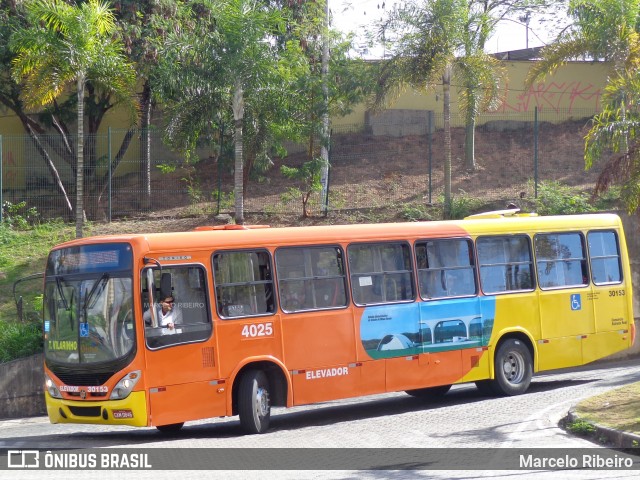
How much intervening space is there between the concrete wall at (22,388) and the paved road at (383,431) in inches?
16.1

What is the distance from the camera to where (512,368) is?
15961 millimetres

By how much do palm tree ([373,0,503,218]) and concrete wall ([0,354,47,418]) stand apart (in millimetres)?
12196

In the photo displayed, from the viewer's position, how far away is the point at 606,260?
1750 centimetres

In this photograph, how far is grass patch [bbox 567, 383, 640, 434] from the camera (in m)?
10.9

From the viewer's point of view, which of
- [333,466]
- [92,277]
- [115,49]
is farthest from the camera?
[115,49]

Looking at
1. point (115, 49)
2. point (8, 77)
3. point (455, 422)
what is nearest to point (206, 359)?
point (455, 422)

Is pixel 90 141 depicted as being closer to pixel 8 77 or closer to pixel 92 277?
pixel 8 77

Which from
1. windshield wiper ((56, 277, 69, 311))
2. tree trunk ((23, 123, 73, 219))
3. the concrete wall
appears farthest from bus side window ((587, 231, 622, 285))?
tree trunk ((23, 123, 73, 219))

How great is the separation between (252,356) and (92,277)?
99.0 inches

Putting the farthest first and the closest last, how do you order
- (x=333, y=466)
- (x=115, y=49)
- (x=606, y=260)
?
(x=115, y=49)
(x=606, y=260)
(x=333, y=466)

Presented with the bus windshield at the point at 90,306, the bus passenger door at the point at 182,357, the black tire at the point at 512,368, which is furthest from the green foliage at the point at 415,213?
the bus windshield at the point at 90,306

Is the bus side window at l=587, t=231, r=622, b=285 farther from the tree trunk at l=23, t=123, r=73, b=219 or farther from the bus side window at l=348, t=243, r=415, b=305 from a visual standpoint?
the tree trunk at l=23, t=123, r=73, b=219

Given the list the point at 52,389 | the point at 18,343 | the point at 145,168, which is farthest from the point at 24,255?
the point at 52,389

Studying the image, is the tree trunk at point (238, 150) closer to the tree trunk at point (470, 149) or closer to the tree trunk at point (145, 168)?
the tree trunk at point (145, 168)
